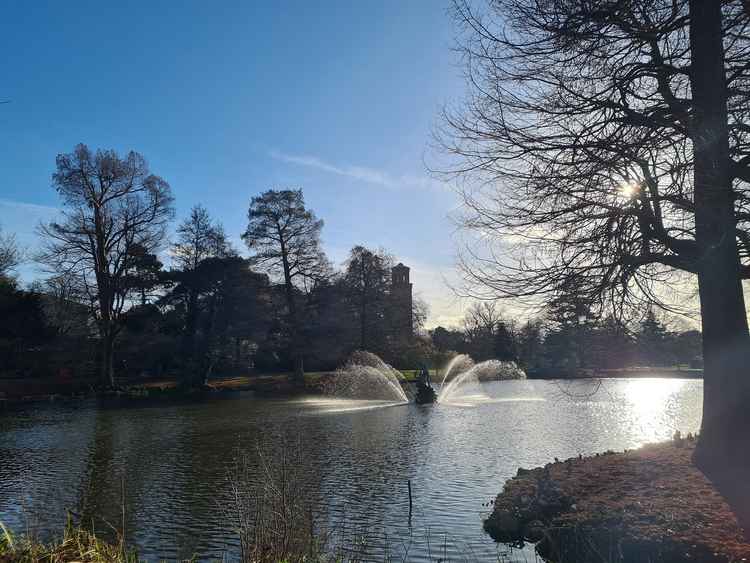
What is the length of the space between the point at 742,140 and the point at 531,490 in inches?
215

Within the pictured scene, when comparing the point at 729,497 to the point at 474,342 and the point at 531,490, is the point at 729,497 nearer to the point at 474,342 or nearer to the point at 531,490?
the point at 531,490

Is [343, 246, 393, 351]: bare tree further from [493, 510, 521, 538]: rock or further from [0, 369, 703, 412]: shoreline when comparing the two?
[493, 510, 521, 538]: rock

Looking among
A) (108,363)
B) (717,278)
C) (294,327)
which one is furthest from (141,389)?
(717,278)

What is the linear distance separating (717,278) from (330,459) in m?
8.66

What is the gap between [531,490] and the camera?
817 centimetres

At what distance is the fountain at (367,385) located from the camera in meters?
29.4

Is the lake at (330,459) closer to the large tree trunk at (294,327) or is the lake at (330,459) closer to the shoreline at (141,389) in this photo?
the shoreline at (141,389)

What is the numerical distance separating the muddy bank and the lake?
0.51 meters

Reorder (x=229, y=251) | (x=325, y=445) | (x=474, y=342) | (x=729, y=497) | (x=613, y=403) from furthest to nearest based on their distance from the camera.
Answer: (x=474, y=342), (x=229, y=251), (x=613, y=403), (x=325, y=445), (x=729, y=497)

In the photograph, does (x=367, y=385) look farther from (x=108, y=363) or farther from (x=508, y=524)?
(x=508, y=524)

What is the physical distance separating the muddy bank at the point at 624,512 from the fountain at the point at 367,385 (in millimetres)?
19008

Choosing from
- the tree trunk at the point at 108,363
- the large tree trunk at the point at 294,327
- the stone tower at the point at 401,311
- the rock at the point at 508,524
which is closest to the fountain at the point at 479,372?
the stone tower at the point at 401,311

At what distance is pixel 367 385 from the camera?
32.3 m

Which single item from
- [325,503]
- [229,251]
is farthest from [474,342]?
[325,503]
